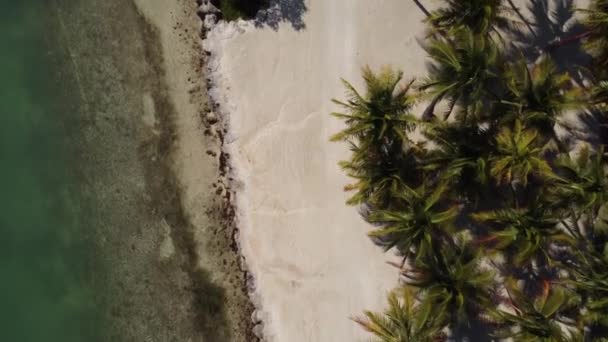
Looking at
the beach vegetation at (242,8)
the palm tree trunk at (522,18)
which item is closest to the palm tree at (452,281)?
the palm tree trunk at (522,18)

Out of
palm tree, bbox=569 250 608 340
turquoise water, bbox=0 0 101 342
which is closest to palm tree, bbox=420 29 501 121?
palm tree, bbox=569 250 608 340

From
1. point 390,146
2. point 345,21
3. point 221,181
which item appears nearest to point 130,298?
point 221,181

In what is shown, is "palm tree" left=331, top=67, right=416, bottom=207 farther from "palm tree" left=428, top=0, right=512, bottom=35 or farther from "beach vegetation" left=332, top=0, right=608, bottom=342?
"palm tree" left=428, top=0, right=512, bottom=35

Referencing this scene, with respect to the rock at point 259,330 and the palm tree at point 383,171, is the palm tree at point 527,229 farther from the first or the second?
the rock at point 259,330

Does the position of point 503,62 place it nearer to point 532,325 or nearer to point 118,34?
point 532,325

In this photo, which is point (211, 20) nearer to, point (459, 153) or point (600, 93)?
point (459, 153)

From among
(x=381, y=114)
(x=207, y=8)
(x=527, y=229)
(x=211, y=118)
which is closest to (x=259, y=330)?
(x=211, y=118)
